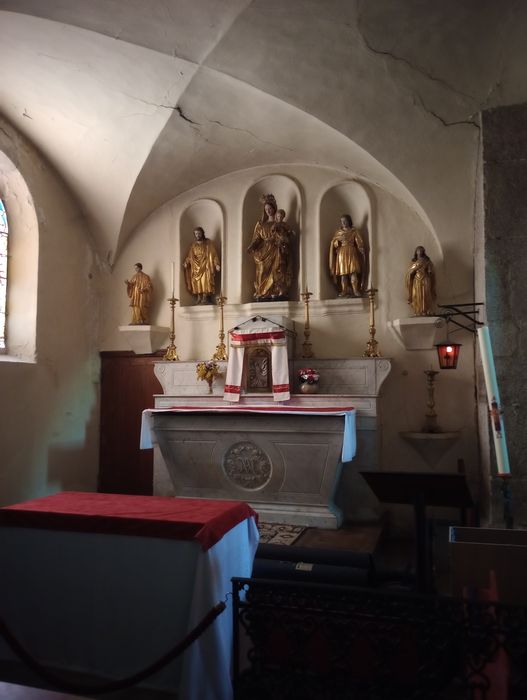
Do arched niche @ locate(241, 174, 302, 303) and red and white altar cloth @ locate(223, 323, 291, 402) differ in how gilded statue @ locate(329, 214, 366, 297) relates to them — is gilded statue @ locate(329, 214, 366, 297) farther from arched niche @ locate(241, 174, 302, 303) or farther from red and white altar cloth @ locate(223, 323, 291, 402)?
red and white altar cloth @ locate(223, 323, 291, 402)

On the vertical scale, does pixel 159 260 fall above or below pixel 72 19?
below

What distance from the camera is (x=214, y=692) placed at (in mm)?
2785

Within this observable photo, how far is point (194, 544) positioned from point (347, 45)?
473 centimetres

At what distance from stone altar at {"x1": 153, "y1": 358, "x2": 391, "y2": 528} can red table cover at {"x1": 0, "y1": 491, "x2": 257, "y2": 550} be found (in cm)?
258

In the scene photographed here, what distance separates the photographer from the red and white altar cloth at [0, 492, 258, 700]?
2812 mm

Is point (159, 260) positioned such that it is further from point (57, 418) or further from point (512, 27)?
point (512, 27)

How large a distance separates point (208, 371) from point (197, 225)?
2.43 metres

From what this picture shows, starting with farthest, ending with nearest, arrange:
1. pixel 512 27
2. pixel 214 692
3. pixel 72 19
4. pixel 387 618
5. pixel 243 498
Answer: pixel 243 498
pixel 72 19
pixel 512 27
pixel 214 692
pixel 387 618

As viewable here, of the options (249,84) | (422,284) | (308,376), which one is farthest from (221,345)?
(249,84)

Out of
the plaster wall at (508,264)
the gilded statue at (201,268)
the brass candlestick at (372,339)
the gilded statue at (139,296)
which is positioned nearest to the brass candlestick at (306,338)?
the brass candlestick at (372,339)

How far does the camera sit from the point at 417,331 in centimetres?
666

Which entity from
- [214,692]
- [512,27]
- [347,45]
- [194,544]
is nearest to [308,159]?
[347,45]

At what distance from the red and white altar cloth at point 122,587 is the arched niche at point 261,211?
4859 millimetres

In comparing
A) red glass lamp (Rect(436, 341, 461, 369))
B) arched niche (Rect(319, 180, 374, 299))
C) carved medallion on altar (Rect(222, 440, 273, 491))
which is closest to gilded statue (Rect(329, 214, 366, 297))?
arched niche (Rect(319, 180, 374, 299))
